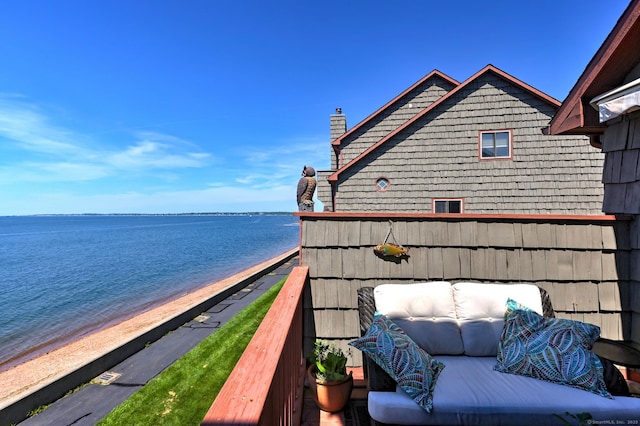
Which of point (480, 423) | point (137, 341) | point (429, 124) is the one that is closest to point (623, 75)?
point (480, 423)

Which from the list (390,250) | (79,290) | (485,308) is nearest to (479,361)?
(485,308)

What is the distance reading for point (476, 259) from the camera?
8.98 ft

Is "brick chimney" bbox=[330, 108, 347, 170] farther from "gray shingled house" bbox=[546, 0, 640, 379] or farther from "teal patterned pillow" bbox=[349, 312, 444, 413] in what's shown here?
"teal patterned pillow" bbox=[349, 312, 444, 413]

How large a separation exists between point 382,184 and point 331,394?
21.0 ft

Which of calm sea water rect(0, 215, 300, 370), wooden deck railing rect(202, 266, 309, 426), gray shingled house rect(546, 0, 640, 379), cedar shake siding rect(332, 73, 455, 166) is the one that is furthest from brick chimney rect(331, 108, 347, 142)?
calm sea water rect(0, 215, 300, 370)

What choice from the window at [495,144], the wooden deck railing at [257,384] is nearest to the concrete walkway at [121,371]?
the wooden deck railing at [257,384]

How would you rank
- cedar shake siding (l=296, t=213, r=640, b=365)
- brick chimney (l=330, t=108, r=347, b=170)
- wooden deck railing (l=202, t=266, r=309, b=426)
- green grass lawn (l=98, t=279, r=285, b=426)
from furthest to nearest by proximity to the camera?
1. brick chimney (l=330, t=108, r=347, b=170)
2. green grass lawn (l=98, t=279, r=285, b=426)
3. cedar shake siding (l=296, t=213, r=640, b=365)
4. wooden deck railing (l=202, t=266, r=309, b=426)

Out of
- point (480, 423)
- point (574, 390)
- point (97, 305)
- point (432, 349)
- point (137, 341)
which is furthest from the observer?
point (97, 305)

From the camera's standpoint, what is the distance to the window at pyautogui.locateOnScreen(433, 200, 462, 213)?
7559 millimetres

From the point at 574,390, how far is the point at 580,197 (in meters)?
7.15

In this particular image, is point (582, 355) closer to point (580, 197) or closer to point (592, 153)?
point (580, 197)

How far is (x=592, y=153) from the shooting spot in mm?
6875

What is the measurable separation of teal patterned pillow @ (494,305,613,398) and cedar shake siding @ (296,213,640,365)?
595mm

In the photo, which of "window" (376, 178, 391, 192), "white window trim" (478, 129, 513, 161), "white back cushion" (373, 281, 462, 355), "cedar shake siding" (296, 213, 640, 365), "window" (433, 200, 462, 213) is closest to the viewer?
"white back cushion" (373, 281, 462, 355)
